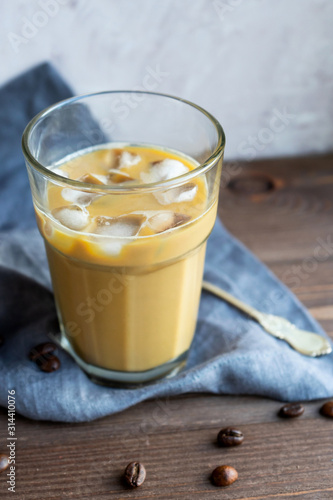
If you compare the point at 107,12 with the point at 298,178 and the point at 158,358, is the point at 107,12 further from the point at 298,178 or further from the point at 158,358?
the point at 158,358

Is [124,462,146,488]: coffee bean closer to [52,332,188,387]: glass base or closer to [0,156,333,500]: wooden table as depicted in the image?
[0,156,333,500]: wooden table

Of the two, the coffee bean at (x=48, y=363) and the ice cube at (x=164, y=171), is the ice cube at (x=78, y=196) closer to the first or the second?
the ice cube at (x=164, y=171)

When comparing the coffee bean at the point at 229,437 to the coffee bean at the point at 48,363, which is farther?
the coffee bean at the point at 48,363

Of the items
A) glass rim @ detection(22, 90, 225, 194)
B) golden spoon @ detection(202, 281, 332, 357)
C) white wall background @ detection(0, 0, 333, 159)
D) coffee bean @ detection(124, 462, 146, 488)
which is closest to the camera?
glass rim @ detection(22, 90, 225, 194)

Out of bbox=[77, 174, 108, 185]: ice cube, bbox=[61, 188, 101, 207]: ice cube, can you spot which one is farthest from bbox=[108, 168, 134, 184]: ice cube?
bbox=[61, 188, 101, 207]: ice cube

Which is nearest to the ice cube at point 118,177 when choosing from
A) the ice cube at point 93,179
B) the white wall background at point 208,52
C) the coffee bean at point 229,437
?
the ice cube at point 93,179

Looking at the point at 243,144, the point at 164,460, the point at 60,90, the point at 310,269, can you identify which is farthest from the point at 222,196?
the point at 164,460

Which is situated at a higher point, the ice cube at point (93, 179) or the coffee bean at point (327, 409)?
the ice cube at point (93, 179)
